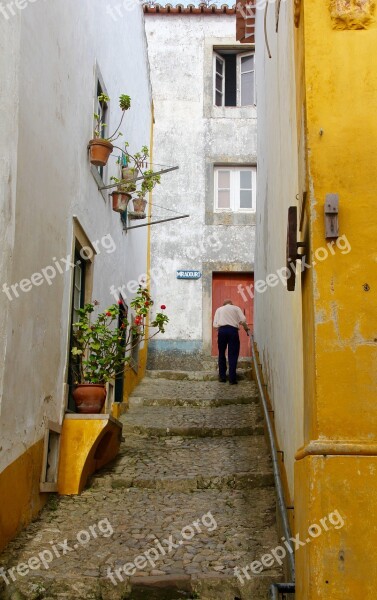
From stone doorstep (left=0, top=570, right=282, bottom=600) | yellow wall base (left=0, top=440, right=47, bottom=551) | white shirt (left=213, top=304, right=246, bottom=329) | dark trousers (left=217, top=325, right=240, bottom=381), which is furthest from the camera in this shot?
white shirt (left=213, top=304, right=246, bottom=329)

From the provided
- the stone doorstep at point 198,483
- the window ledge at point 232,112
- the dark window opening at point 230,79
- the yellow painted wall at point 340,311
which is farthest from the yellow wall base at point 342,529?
the dark window opening at point 230,79

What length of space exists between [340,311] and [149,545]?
297 cm

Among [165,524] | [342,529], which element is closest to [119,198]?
[165,524]

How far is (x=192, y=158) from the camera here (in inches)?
616

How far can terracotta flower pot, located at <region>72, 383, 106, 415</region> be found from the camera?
700 cm

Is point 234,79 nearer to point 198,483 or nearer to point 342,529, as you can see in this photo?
point 198,483

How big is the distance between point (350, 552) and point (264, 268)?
6.75 m

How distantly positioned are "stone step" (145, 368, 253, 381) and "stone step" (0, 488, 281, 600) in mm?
5256

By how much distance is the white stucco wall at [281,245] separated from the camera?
17.0 feet

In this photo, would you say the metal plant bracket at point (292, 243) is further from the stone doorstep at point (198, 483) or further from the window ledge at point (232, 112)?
the window ledge at point (232, 112)

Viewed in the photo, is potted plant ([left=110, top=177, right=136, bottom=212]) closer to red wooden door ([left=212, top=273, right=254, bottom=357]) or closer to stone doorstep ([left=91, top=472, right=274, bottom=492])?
stone doorstep ([left=91, top=472, right=274, bottom=492])

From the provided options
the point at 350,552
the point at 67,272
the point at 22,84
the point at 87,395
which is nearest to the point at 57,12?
the point at 22,84

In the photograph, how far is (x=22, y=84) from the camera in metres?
5.52

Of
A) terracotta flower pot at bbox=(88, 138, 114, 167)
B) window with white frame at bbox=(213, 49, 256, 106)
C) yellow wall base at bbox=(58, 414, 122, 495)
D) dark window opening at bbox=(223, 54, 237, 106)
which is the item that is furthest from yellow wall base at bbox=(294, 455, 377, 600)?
dark window opening at bbox=(223, 54, 237, 106)
